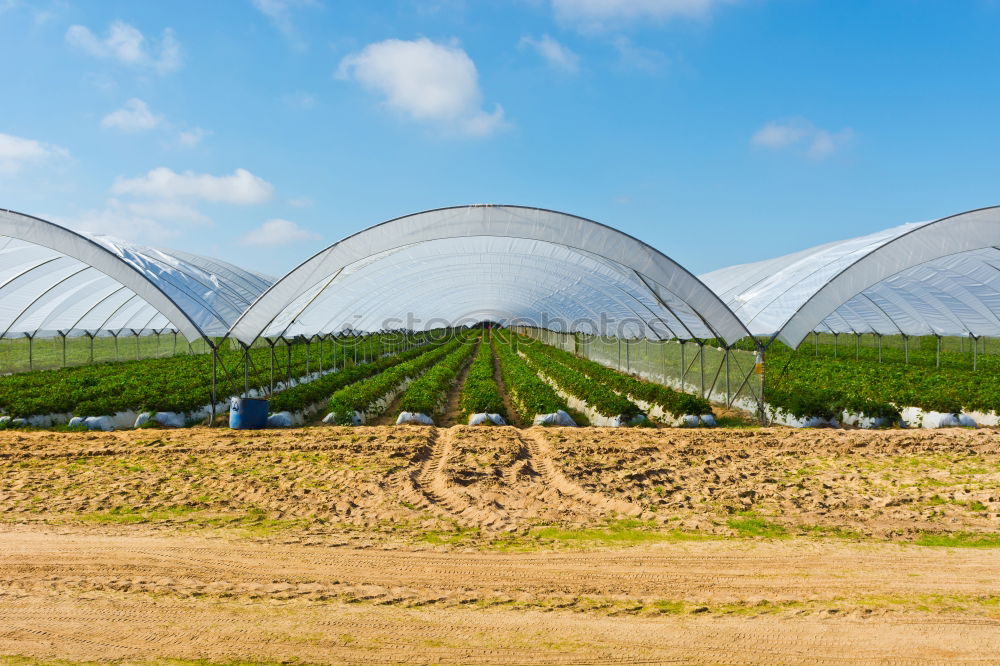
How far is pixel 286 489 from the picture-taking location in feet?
24.5

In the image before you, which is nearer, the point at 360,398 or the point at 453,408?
the point at 360,398

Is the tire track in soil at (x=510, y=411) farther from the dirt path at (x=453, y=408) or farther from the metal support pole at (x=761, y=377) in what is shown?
the metal support pole at (x=761, y=377)

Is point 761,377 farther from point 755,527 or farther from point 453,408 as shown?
point 453,408

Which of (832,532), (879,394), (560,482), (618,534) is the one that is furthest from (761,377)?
(618,534)

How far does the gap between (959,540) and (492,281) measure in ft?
76.2

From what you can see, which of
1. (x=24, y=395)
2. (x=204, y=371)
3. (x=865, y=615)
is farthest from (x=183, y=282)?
(x=865, y=615)

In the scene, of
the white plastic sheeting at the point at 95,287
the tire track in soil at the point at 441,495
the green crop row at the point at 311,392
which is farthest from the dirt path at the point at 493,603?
the white plastic sheeting at the point at 95,287

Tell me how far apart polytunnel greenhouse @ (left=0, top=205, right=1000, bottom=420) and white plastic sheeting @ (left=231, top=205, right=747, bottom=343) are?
4cm

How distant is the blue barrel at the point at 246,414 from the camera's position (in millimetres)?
11344

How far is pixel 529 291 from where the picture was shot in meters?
30.8

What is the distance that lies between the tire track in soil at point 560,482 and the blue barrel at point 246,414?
490 cm

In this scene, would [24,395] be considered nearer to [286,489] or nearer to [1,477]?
[1,477]

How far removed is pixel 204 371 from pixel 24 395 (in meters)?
6.19

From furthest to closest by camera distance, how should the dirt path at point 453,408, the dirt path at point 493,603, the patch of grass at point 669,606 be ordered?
the dirt path at point 453,408
the patch of grass at point 669,606
the dirt path at point 493,603
